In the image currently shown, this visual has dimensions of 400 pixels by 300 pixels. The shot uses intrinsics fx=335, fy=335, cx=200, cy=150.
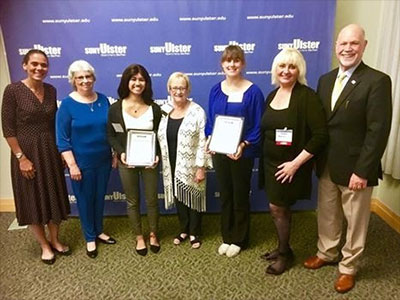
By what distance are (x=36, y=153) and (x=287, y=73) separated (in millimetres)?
1895

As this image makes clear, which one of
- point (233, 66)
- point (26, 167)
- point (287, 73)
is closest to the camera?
point (287, 73)

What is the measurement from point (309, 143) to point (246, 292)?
1.12 m

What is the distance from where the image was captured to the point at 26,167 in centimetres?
248

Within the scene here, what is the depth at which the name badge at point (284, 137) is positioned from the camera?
2.18m

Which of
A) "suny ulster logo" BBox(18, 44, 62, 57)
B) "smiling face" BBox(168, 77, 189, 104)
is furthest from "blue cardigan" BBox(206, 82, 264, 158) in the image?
"suny ulster logo" BBox(18, 44, 62, 57)

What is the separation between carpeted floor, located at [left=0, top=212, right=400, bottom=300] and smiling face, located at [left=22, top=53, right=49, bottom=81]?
1491mm

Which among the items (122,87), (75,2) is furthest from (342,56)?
(75,2)

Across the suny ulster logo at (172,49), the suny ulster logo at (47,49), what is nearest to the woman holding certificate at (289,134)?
the suny ulster logo at (172,49)

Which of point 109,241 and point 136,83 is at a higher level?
point 136,83

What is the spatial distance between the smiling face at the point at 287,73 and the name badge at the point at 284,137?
0.31 m

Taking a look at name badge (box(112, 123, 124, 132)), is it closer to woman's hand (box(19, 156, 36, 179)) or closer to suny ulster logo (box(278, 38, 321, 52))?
woman's hand (box(19, 156, 36, 179))

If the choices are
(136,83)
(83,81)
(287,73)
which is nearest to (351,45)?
(287,73)

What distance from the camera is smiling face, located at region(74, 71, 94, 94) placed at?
2.45 metres

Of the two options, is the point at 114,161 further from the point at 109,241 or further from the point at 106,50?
the point at 106,50
